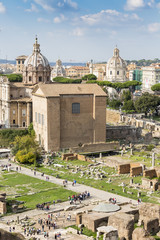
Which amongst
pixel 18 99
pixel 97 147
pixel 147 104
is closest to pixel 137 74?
pixel 147 104

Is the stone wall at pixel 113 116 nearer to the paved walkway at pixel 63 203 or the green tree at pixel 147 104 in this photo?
the green tree at pixel 147 104

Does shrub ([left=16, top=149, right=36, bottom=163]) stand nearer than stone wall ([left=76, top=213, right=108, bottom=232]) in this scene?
No

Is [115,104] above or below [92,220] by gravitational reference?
above

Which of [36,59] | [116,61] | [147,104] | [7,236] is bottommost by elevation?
[7,236]

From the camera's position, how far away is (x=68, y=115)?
52.1 m

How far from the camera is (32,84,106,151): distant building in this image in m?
50.5

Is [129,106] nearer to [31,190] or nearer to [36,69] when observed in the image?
[36,69]

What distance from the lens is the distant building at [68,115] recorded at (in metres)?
50.5

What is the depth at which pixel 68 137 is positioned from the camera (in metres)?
52.3

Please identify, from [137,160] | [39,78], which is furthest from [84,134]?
[39,78]

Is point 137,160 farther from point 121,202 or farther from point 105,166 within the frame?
point 121,202

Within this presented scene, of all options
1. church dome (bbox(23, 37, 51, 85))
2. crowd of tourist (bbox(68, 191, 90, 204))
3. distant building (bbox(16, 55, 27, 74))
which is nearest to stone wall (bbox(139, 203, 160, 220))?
crowd of tourist (bbox(68, 191, 90, 204))

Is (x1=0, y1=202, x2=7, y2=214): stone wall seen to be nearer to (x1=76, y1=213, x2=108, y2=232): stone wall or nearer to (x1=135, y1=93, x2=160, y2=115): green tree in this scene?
(x1=76, y1=213, x2=108, y2=232): stone wall

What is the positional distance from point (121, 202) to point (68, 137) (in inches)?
873
